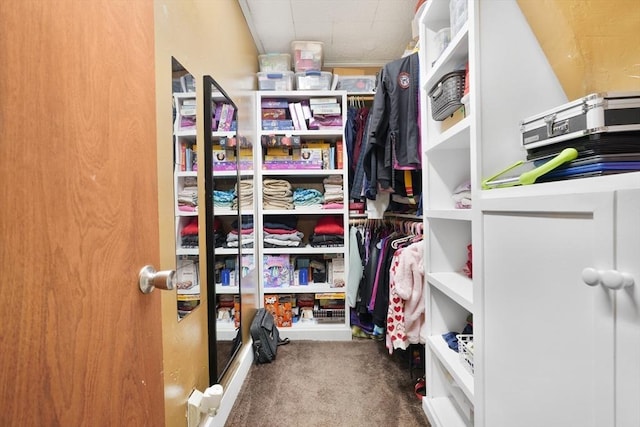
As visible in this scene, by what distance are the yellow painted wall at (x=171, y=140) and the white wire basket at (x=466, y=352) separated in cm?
118

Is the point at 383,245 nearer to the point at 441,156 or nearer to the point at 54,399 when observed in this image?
the point at 441,156

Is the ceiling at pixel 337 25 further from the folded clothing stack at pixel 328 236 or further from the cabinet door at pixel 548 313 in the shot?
the cabinet door at pixel 548 313

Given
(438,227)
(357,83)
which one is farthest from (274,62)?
(438,227)

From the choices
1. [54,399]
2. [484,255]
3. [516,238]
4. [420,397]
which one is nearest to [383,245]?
[420,397]

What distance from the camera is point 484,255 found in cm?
93

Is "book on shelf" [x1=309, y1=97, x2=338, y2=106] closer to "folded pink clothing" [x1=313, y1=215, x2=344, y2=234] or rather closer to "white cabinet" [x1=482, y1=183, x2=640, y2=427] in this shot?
"folded pink clothing" [x1=313, y1=215, x2=344, y2=234]

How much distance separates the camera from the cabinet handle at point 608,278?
464 millimetres

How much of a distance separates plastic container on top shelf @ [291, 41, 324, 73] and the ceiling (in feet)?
0.15

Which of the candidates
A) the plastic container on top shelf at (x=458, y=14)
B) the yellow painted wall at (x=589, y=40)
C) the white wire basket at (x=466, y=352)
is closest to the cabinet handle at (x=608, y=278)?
the yellow painted wall at (x=589, y=40)

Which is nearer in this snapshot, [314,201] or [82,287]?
[82,287]

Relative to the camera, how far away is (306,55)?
8.09 feet

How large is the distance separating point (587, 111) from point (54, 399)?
3.84 feet

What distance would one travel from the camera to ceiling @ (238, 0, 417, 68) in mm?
2018

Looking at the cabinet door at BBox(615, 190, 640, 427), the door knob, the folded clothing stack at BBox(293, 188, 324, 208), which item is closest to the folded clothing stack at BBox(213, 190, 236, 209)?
the folded clothing stack at BBox(293, 188, 324, 208)
